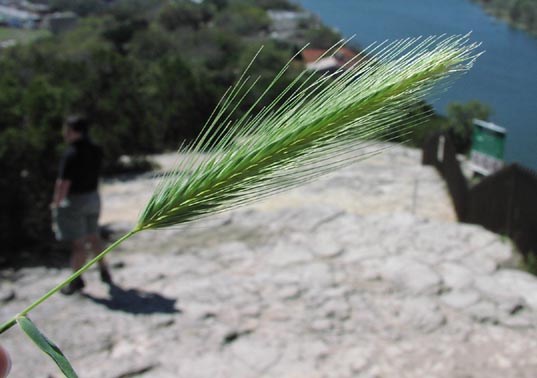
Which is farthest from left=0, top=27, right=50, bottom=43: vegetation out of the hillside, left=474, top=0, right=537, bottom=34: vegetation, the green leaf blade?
the green leaf blade

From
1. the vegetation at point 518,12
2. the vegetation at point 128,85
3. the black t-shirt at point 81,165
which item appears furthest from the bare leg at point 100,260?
the vegetation at point 518,12

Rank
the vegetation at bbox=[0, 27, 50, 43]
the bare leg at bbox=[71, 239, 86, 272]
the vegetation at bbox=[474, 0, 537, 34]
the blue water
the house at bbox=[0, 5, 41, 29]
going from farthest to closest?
the house at bbox=[0, 5, 41, 29]
the vegetation at bbox=[0, 27, 50, 43]
the bare leg at bbox=[71, 239, 86, 272]
the vegetation at bbox=[474, 0, 537, 34]
the blue water

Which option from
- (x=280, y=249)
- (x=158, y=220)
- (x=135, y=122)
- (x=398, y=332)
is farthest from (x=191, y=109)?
(x=158, y=220)

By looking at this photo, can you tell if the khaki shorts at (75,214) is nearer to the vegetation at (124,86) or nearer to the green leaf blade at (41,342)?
the vegetation at (124,86)

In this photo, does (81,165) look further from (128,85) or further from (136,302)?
(128,85)

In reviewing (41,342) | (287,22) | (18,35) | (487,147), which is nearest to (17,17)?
(18,35)

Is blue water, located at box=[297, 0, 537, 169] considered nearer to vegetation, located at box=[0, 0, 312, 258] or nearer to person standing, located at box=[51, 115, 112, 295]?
vegetation, located at box=[0, 0, 312, 258]
